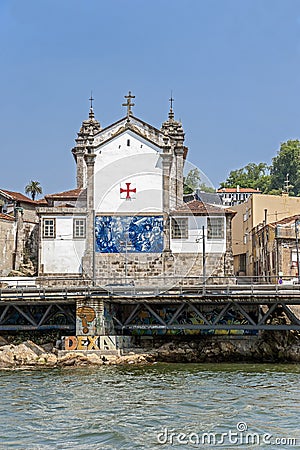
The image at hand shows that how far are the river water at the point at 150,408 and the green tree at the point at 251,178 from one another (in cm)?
8255

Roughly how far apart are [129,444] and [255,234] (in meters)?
47.4

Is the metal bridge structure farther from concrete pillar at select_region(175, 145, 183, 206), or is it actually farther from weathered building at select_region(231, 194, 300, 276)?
weathered building at select_region(231, 194, 300, 276)

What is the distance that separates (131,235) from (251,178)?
7350 centimetres

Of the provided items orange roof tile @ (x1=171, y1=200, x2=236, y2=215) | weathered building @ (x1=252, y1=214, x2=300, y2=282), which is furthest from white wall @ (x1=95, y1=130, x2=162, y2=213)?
weathered building @ (x1=252, y1=214, x2=300, y2=282)

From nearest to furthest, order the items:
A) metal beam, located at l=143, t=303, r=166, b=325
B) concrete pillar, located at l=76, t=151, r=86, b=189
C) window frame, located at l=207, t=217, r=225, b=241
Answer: metal beam, located at l=143, t=303, r=166, b=325 < window frame, located at l=207, t=217, r=225, b=241 < concrete pillar, located at l=76, t=151, r=86, b=189

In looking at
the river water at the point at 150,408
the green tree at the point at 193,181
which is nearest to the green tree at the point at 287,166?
the green tree at the point at 193,181

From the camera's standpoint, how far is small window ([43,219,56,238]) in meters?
58.4

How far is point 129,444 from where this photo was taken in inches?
841

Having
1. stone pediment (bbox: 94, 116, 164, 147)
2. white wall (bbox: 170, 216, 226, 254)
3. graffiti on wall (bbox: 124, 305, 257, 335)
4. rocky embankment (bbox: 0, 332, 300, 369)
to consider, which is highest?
stone pediment (bbox: 94, 116, 164, 147)

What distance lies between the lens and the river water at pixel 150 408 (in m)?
21.8

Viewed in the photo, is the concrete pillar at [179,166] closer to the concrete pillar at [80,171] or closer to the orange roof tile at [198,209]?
the orange roof tile at [198,209]

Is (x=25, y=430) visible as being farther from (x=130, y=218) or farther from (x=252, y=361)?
(x=130, y=218)

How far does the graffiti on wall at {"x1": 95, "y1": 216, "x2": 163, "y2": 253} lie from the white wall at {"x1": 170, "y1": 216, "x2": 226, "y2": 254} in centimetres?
147

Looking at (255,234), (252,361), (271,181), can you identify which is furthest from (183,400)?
(271,181)
